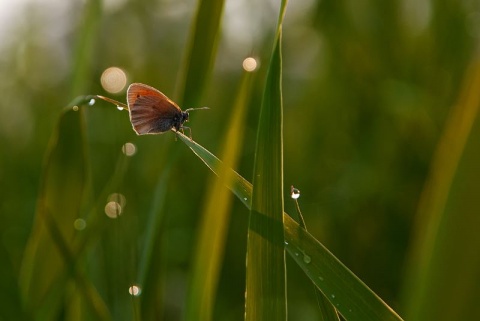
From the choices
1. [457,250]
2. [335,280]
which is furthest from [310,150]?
[457,250]

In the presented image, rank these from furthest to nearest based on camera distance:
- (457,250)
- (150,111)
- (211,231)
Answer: (150,111), (211,231), (457,250)

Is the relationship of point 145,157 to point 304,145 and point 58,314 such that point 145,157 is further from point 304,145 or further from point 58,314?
point 58,314

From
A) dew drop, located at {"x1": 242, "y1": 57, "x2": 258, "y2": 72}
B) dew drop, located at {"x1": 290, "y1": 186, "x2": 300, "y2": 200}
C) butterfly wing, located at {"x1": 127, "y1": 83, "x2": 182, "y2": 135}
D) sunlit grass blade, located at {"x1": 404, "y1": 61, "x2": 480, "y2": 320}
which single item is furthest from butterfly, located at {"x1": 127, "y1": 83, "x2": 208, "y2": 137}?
sunlit grass blade, located at {"x1": 404, "y1": 61, "x2": 480, "y2": 320}

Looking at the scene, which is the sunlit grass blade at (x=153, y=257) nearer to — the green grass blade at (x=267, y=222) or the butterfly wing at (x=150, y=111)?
the butterfly wing at (x=150, y=111)

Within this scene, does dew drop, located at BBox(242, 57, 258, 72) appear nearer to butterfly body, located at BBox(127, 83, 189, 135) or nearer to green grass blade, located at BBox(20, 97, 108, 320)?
butterfly body, located at BBox(127, 83, 189, 135)

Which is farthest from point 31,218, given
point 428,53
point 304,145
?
point 428,53

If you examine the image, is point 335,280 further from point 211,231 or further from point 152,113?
point 152,113

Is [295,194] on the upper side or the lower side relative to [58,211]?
upper
